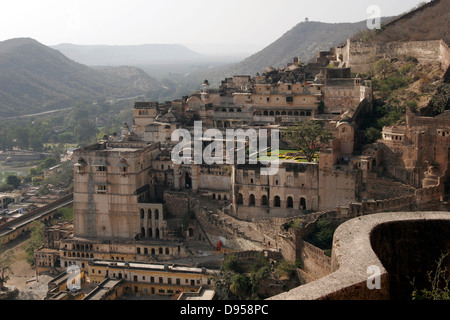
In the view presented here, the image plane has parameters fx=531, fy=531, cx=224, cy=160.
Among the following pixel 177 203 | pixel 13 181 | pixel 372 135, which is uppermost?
pixel 372 135

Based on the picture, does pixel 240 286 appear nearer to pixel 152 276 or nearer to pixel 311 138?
pixel 152 276

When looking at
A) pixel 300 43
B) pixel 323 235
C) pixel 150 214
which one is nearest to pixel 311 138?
pixel 323 235

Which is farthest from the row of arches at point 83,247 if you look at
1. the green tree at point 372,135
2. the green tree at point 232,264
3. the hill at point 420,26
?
the hill at point 420,26

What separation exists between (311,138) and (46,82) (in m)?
117

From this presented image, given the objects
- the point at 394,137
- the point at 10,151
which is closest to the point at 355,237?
the point at 394,137

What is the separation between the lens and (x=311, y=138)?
3112 centimetres

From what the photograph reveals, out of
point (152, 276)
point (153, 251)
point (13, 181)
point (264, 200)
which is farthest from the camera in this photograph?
point (13, 181)

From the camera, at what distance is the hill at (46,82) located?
11906cm

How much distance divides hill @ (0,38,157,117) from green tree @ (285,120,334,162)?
91123 mm

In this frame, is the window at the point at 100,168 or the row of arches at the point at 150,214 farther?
the window at the point at 100,168

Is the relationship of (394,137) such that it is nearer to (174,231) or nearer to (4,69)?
(174,231)

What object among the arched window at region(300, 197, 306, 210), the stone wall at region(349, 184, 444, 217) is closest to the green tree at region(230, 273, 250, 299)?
the arched window at region(300, 197, 306, 210)

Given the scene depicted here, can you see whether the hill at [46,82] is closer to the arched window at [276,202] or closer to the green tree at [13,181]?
the green tree at [13,181]

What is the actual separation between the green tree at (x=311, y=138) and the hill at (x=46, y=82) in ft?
299
